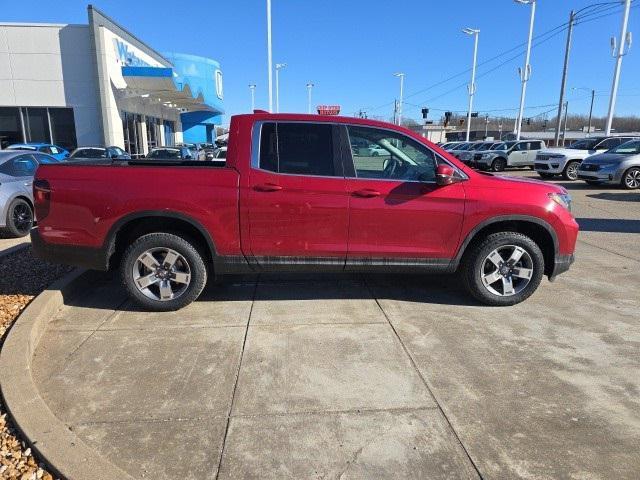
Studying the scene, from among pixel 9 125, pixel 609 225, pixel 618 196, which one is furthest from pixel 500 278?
pixel 9 125

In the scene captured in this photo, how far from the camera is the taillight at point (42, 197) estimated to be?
435 centimetres

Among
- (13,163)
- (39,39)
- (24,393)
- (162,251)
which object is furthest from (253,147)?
(39,39)

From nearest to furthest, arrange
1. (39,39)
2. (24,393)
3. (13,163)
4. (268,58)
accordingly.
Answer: (24,393)
(13,163)
(39,39)
(268,58)

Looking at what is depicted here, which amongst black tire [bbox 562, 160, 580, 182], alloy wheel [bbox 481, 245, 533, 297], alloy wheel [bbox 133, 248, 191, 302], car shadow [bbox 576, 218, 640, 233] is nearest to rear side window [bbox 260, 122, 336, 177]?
alloy wheel [bbox 133, 248, 191, 302]

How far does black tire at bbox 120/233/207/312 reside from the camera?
444 cm

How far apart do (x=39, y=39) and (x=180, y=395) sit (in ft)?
75.7

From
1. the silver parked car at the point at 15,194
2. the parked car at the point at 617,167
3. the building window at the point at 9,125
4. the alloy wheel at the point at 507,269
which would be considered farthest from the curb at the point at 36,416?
the building window at the point at 9,125

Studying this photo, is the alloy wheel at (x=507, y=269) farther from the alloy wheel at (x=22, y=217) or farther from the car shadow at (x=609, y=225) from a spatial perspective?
the alloy wheel at (x=22, y=217)

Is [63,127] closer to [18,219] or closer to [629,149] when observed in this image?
[18,219]

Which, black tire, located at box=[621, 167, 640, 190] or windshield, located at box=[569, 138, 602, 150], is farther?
windshield, located at box=[569, 138, 602, 150]

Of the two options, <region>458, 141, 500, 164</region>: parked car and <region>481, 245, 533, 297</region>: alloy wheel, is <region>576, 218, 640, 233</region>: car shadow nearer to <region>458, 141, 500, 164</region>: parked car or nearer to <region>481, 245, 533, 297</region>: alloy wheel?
<region>481, 245, 533, 297</region>: alloy wheel

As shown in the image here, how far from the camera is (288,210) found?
435cm

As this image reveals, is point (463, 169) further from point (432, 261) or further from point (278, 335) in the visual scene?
point (278, 335)

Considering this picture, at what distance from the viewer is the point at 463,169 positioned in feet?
15.0
